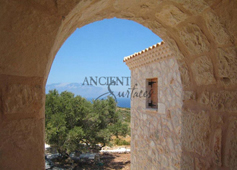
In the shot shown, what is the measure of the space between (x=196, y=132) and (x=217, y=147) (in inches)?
9.7

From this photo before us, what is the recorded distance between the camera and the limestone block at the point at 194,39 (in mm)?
1673

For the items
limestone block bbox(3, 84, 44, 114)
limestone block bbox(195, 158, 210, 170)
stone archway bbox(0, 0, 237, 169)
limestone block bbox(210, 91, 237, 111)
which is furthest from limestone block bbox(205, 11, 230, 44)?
limestone block bbox(3, 84, 44, 114)

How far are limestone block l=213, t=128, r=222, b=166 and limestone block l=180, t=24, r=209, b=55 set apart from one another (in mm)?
771

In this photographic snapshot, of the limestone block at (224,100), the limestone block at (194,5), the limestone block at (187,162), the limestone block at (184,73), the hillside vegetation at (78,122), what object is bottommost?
the hillside vegetation at (78,122)

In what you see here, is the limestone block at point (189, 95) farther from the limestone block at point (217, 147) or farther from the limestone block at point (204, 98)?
the limestone block at point (217, 147)

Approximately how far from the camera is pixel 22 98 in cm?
90

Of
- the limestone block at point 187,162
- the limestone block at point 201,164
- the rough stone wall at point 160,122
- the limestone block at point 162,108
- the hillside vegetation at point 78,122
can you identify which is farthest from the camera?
the hillside vegetation at point 78,122

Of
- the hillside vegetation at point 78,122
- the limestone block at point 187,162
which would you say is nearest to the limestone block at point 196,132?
the limestone block at point 187,162

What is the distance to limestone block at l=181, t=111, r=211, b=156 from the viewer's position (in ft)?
Result: 5.74

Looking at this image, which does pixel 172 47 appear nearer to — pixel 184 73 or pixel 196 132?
pixel 184 73

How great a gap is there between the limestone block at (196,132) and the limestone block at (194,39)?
0.62 m

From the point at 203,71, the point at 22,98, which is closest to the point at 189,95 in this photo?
the point at 203,71

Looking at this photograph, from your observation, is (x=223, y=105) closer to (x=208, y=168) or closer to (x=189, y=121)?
(x=189, y=121)

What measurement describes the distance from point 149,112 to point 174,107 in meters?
1.08
